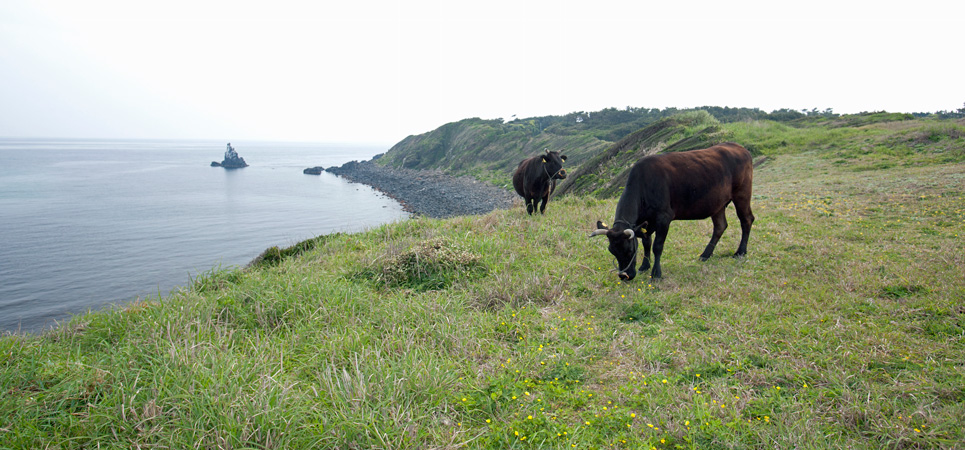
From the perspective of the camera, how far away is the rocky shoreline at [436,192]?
3378 centimetres

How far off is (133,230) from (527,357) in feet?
116

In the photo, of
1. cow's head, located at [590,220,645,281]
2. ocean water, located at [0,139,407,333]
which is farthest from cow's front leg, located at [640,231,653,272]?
ocean water, located at [0,139,407,333]

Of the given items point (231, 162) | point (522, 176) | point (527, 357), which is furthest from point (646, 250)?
point (231, 162)

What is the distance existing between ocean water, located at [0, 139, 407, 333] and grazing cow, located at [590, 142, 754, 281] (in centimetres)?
634

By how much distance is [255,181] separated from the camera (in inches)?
2704

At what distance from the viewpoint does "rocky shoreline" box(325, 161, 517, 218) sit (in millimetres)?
33781

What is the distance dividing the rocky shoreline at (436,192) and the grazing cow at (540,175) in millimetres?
7850

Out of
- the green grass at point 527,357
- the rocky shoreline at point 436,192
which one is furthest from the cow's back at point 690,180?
the rocky shoreline at point 436,192

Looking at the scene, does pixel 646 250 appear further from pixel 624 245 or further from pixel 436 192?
pixel 436 192

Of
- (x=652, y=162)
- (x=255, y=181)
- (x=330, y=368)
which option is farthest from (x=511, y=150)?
(x=330, y=368)

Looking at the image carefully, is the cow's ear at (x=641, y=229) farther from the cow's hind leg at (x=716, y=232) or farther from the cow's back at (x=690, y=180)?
the cow's hind leg at (x=716, y=232)

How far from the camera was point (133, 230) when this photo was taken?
1209 inches

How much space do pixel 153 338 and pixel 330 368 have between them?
197cm

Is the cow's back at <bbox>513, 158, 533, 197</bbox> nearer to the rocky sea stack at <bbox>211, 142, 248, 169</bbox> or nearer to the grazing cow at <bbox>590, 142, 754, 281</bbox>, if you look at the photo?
the grazing cow at <bbox>590, 142, 754, 281</bbox>
